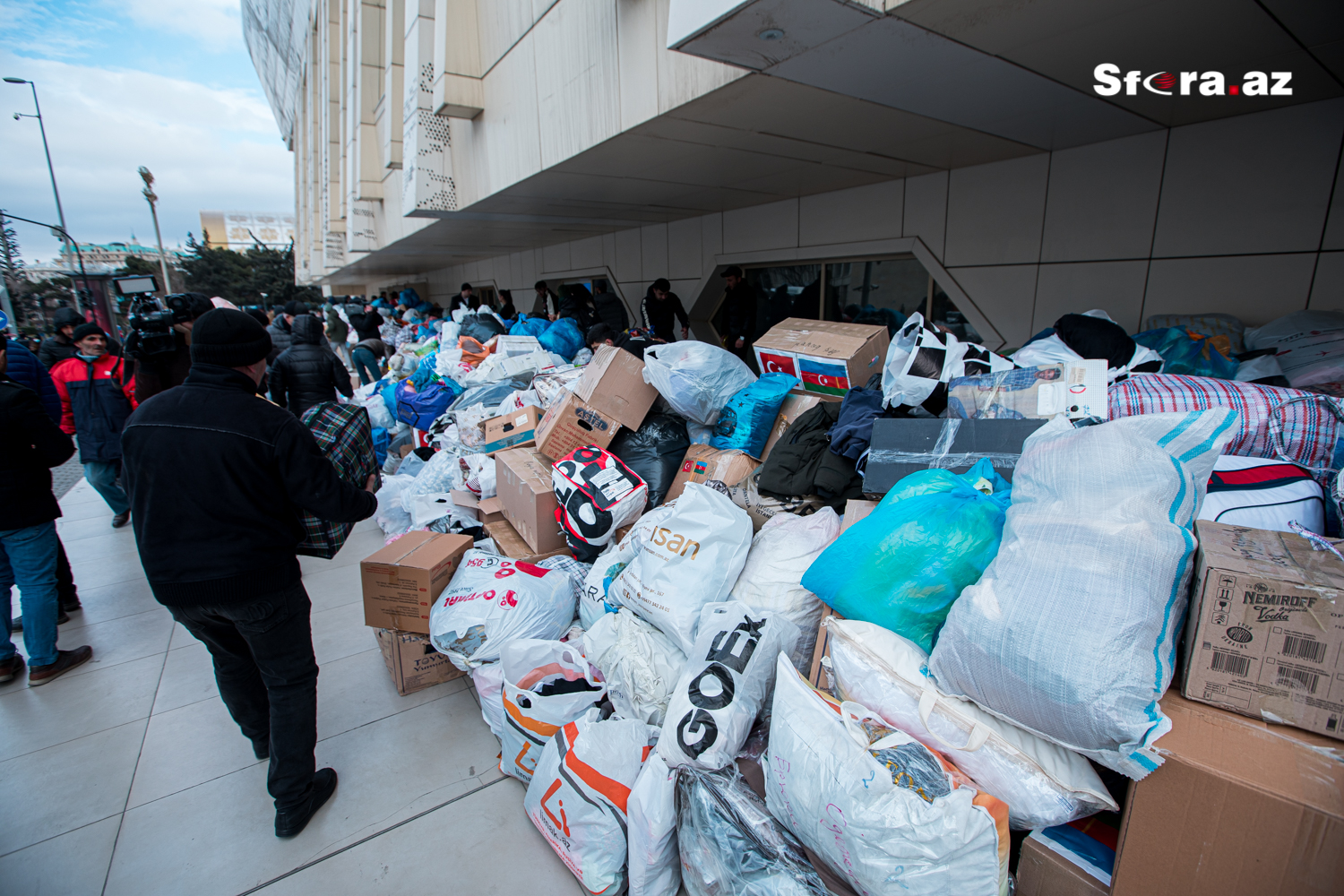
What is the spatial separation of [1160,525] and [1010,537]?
11.5 inches

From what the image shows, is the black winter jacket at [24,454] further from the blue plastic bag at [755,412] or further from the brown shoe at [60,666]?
the blue plastic bag at [755,412]

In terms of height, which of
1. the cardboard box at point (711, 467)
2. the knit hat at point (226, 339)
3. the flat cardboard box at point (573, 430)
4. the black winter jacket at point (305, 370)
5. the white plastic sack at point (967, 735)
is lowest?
the white plastic sack at point (967, 735)

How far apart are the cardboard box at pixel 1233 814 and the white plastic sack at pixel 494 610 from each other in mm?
1996

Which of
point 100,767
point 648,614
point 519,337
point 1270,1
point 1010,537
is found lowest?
point 100,767

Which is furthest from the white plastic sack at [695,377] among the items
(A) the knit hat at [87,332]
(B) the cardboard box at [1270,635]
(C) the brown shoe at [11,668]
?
(A) the knit hat at [87,332]

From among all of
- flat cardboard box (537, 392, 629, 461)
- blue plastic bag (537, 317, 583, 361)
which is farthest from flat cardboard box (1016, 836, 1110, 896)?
blue plastic bag (537, 317, 583, 361)

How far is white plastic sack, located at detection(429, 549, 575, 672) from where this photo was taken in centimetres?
237

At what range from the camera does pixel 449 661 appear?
2.73m

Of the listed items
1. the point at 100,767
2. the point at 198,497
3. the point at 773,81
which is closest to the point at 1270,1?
the point at 773,81

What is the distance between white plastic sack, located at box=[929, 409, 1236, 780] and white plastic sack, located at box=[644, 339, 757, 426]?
5.88 ft

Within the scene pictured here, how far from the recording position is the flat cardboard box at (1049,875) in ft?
4.15

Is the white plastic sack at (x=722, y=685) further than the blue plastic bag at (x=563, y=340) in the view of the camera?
No

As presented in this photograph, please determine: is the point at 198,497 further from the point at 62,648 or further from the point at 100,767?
the point at 62,648

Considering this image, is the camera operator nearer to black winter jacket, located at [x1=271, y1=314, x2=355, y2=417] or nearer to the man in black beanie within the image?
black winter jacket, located at [x1=271, y1=314, x2=355, y2=417]
